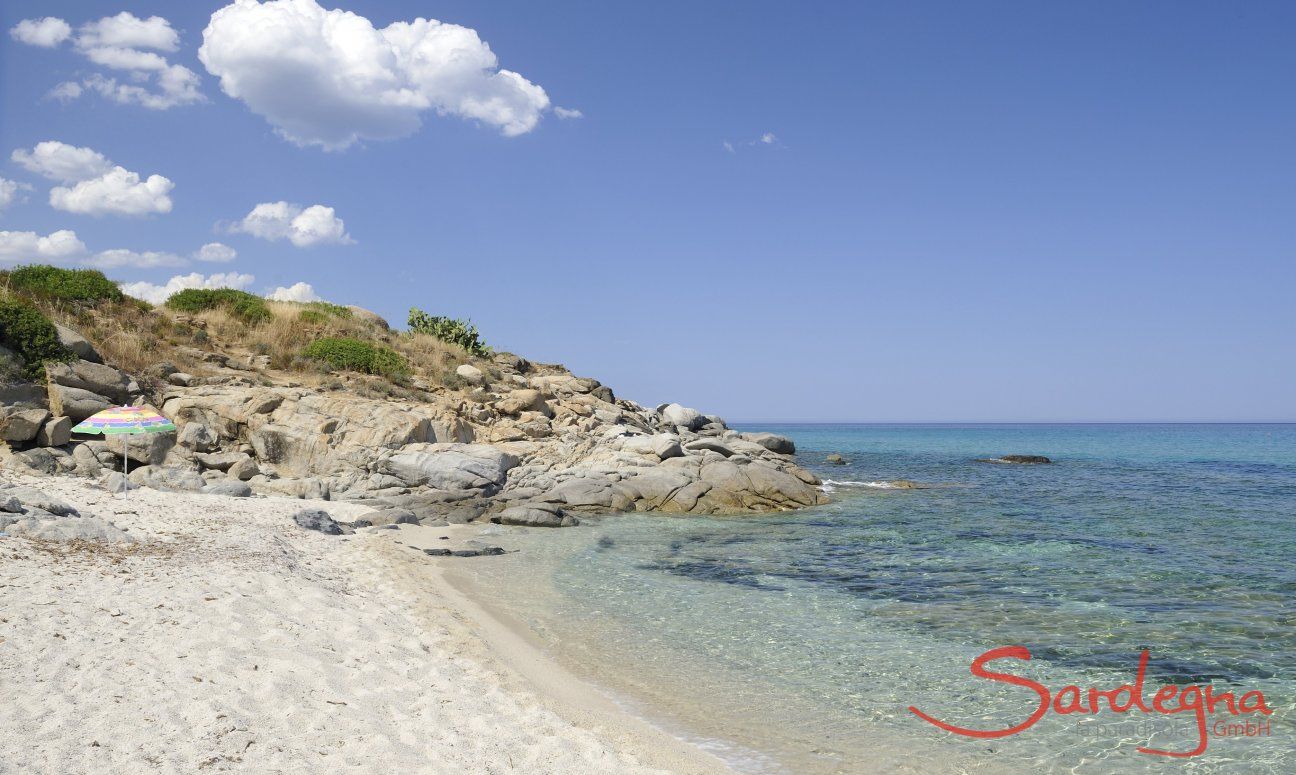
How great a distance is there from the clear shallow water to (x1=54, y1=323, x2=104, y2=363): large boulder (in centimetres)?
1499

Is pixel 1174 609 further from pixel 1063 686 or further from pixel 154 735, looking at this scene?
pixel 154 735

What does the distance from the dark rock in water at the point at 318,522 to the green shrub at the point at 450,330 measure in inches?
784

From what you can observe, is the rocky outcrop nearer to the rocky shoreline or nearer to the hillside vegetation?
the rocky shoreline

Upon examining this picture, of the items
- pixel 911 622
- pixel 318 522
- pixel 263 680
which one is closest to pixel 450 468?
pixel 318 522

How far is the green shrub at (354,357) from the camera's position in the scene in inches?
1138

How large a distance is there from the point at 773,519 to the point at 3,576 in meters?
17.7

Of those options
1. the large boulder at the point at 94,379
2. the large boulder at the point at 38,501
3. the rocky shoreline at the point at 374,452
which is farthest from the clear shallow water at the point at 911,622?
the large boulder at the point at 94,379

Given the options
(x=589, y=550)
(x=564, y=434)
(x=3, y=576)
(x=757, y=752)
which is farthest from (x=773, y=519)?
(x=3, y=576)

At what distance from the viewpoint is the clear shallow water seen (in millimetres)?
7176

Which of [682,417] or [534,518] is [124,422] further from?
[682,417]

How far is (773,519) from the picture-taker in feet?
71.8

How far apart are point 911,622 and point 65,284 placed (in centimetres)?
3034

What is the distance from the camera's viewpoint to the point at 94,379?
20.9 meters

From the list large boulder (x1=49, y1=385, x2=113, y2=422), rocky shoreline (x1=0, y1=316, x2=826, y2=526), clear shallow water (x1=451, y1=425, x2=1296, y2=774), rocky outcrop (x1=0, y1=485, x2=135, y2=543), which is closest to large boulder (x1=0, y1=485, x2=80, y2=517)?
rocky outcrop (x1=0, y1=485, x2=135, y2=543)
